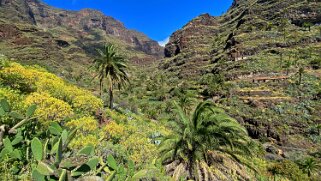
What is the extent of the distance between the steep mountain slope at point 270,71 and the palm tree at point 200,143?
111 ft

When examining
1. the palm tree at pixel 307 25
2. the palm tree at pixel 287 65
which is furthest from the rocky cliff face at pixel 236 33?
the palm tree at pixel 287 65

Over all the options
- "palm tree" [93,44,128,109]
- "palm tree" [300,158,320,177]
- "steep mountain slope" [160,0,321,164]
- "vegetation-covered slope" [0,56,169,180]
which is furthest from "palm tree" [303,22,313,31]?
"vegetation-covered slope" [0,56,169,180]

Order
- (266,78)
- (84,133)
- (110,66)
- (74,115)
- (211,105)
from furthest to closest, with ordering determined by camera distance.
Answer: (266,78) → (110,66) → (211,105) → (74,115) → (84,133)

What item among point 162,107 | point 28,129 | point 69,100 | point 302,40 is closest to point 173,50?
point 302,40

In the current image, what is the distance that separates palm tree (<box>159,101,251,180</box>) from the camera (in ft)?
51.6

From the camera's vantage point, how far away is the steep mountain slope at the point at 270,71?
54.8 m

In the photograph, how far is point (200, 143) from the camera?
15.8 m

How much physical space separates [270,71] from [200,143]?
67.2 m

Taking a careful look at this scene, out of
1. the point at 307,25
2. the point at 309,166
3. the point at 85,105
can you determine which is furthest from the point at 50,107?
the point at 307,25

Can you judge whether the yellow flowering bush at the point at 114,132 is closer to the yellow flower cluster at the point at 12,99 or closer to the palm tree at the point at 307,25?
the yellow flower cluster at the point at 12,99

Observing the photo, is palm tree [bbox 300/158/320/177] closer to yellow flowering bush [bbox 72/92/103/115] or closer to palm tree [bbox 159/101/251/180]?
palm tree [bbox 159/101/251/180]

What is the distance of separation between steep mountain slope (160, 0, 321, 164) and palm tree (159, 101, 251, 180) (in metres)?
33.8

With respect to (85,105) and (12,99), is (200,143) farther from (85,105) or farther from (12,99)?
(12,99)

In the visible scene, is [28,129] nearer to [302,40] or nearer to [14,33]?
[302,40]
